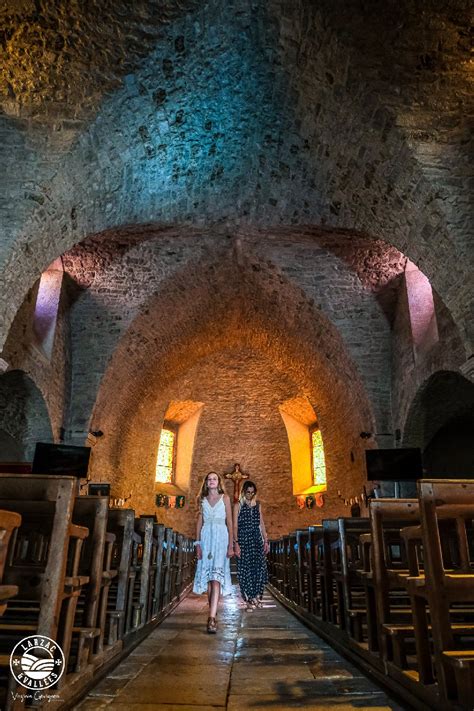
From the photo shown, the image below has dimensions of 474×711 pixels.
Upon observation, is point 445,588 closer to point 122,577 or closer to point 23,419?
point 122,577

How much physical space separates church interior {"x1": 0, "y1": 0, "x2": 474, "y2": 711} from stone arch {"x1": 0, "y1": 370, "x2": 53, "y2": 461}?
0.14 feet

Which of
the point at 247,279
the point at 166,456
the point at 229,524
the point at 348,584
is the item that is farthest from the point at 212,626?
the point at 166,456

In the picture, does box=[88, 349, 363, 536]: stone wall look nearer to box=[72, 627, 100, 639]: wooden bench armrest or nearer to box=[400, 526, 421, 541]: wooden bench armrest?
box=[72, 627, 100, 639]: wooden bench armrest

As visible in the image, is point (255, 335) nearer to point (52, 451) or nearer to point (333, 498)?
point (333, 498)

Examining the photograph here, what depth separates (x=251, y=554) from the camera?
22.8ft

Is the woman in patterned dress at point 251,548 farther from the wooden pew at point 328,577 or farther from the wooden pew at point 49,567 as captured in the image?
the wooden pew at point 49,567

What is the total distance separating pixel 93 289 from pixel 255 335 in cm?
537

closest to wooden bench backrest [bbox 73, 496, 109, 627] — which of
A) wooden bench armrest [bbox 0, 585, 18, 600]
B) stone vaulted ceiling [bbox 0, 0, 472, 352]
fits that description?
wooden bench armrest [bbox 0, 585, 18, 600]

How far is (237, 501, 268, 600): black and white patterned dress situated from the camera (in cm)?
695

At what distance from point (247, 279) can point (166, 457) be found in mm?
9175

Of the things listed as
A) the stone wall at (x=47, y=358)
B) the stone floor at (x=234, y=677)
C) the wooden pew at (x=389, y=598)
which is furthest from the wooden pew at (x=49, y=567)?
the stone wall at (x=47, y=358)

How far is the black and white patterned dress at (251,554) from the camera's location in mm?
6945

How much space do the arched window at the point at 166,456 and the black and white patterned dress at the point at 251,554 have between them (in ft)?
38.8

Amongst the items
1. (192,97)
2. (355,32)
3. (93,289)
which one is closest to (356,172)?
(355,32)
